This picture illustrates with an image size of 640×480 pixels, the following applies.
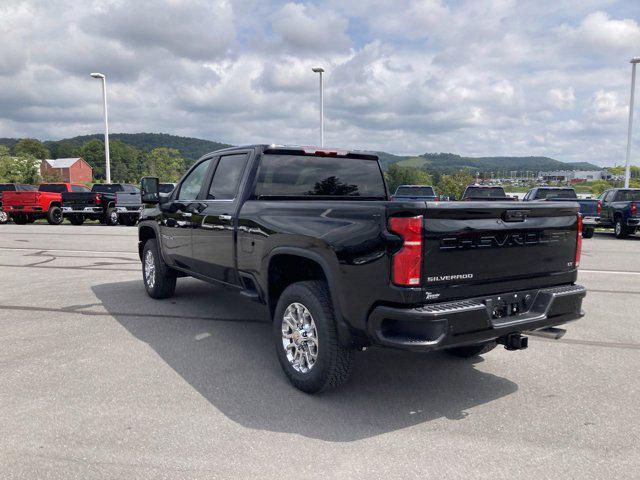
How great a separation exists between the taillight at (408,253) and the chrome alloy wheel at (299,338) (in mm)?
911

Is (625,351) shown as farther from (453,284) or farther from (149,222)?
(149,222)

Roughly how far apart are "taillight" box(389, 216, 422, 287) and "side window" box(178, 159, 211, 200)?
10.7ft

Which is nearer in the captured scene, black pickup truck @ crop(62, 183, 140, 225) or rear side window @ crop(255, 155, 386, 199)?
rear side window @ crop(255, 155, 386, 199)

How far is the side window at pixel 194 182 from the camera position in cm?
600

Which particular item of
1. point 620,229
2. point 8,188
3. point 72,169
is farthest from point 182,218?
point 72,169

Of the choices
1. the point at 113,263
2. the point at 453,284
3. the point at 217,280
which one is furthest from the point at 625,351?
the point at 113,263

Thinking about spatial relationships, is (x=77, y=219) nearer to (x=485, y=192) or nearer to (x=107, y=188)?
(x=107, y=188)

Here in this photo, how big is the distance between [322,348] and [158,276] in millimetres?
3897

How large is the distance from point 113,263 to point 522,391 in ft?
29.5

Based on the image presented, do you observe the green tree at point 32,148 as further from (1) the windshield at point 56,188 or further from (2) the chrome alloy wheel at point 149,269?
(2) the chrome alloy wheel at point 149,269

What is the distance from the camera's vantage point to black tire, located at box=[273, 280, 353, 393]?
379 centimetres

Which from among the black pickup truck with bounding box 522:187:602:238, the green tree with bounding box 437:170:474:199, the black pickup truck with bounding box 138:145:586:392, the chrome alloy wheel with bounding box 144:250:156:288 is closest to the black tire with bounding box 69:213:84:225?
the chrome alloy wheel with bounding box 144:250:156:288

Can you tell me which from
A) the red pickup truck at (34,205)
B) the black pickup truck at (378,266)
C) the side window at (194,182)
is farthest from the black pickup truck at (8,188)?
the black pickup truck at (378,266)

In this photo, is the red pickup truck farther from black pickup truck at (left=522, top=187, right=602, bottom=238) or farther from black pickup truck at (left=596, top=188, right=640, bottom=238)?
black pickup truck at (left=596, top=188, right=640, bottom=238)
